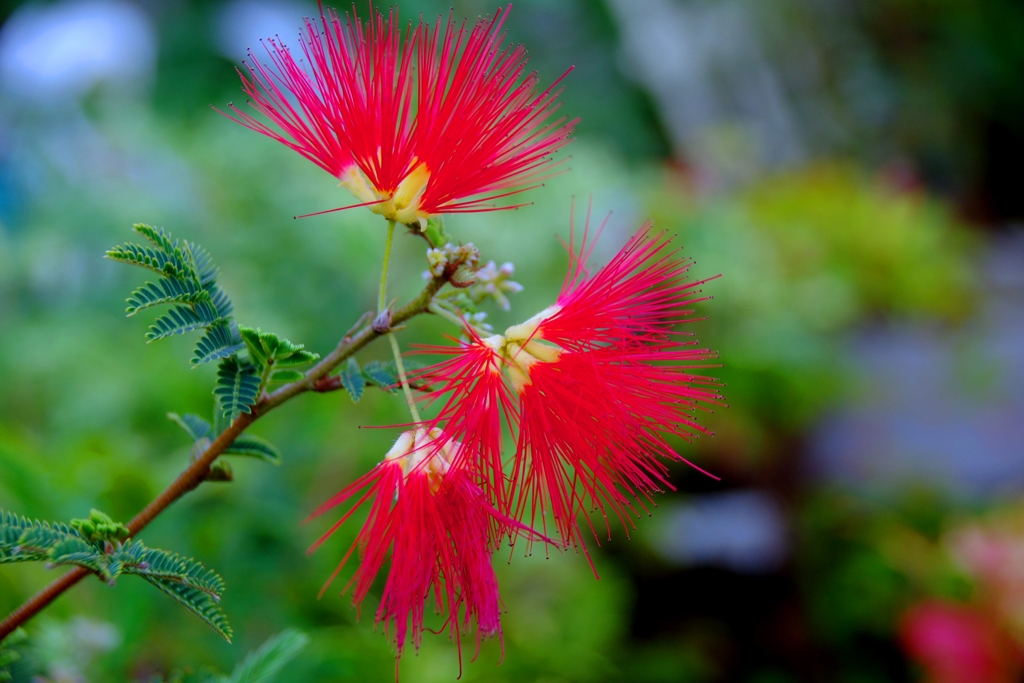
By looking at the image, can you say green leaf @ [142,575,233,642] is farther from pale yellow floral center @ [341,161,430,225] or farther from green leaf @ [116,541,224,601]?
pale yellow floral center @ [341,161,430,225]

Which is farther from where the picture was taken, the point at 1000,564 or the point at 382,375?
the point at 1000,564

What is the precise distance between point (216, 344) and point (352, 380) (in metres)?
0.11

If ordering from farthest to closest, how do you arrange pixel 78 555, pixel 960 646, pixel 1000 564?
pixel 1000 564 < pixel 960 646 < pixel 78 555

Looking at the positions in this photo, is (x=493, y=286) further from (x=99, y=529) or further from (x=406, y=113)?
(x=99, y=529)

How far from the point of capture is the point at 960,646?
2045 mm

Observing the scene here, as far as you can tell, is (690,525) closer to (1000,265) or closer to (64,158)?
(64,158)

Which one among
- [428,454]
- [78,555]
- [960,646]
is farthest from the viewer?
[960,646]

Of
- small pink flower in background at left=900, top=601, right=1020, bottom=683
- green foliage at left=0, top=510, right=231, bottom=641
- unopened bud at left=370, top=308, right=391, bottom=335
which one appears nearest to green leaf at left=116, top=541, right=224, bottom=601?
green foliage at left=0, top=510, right=231, bottom=641

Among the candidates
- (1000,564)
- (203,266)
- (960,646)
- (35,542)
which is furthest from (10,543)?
(1000,564)

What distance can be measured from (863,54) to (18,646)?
20.9 ft

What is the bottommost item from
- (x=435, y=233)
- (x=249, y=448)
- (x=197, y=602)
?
(x=197, y=602)

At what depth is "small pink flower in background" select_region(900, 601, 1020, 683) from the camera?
2.04 metres

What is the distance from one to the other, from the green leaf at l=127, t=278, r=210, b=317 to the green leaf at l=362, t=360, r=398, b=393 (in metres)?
0.14

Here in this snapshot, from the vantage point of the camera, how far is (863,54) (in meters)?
5.75
